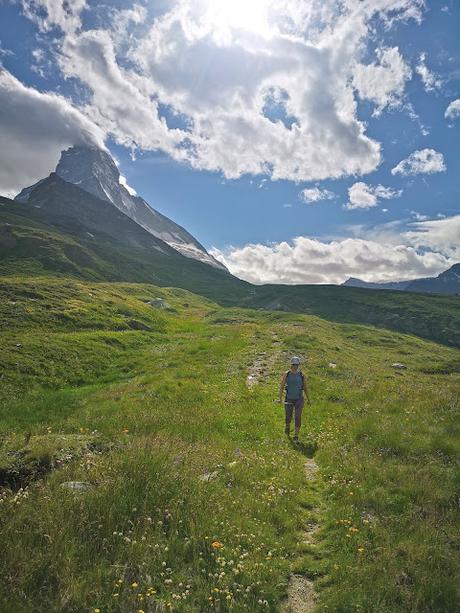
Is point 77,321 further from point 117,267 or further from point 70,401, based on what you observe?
point 117,267

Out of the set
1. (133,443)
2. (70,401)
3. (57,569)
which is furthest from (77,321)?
(57,569)

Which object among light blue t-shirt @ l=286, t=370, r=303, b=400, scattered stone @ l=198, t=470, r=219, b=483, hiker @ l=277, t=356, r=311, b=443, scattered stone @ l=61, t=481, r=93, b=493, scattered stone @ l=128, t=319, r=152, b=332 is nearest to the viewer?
scattered stone @ l=61, t=481, r=93, b=493

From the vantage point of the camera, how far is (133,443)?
1033 cm

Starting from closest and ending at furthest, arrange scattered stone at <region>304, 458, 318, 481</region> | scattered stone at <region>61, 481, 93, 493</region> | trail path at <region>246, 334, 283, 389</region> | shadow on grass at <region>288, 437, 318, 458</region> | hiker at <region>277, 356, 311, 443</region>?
scattered stone at <region>61, 481, 93, 493</region> < scattered stone at <region>304, 458, 318, 481</region> < shadow on grass at <region>288, 437, 318, 458</region> < hiker at <region>277, 356, 311, 443</region> < trail path at <region>246, 334, 283, 389</region>

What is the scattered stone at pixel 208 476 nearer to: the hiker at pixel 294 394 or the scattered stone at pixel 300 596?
the scattered stone at pixel 300 596

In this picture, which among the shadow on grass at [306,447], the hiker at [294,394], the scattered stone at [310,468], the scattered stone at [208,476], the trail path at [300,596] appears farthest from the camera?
the hiker at [294,394]

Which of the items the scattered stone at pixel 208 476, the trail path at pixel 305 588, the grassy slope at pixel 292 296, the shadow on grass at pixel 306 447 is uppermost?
the grassy slope at pixel 292 296

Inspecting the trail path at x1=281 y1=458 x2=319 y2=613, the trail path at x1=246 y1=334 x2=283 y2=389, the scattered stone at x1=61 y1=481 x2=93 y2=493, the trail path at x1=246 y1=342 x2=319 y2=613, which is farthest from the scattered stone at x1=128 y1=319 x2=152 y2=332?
the trail path at x1=281 y1=458 x2=319 y2=613

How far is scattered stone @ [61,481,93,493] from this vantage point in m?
7.80

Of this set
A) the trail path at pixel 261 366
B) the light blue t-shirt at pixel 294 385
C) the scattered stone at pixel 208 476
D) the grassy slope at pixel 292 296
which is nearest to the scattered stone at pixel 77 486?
the scattered stone at pixel 208 476

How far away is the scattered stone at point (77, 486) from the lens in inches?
307

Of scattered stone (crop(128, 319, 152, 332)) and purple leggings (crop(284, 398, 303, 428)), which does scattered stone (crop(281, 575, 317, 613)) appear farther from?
scattered stone (crop(128, 319, 152, 332))

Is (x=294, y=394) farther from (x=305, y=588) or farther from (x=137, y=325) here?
(x=137, y=325)

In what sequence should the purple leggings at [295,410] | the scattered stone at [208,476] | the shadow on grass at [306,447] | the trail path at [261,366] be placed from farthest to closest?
the trail path at [261,366] → the purple leggings at [295,410] → the shadow on grass at [306,447] → the scattered stone at [208,476]
